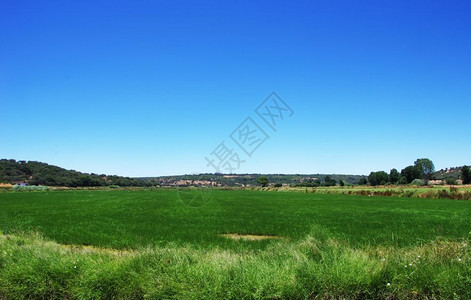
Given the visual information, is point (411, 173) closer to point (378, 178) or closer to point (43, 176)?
point (378, 178)

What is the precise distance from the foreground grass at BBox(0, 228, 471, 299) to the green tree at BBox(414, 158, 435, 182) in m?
178

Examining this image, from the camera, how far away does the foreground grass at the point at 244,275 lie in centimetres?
486

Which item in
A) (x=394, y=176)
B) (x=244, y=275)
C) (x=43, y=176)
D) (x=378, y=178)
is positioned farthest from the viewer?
(x=378, y=178)

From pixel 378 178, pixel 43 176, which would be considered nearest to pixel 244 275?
pixel 43 176

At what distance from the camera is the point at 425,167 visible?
162 metres

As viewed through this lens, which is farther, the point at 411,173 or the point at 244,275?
the point at 411,173

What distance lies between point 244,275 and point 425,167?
186269mm

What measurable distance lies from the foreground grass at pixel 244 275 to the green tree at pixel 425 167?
17839 cm

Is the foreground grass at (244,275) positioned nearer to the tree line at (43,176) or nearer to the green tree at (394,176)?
Answer: the tree line at (43,176)

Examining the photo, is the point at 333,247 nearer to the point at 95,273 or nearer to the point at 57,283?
the point at 95,273

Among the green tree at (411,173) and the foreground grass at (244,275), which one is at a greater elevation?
the green tree at (411,173)

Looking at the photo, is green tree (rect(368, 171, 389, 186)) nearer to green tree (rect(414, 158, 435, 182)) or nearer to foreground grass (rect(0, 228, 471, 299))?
green tree (rect(414, 158, 435, 182))

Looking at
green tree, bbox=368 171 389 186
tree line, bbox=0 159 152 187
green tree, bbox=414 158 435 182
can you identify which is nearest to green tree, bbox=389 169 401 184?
green tree, bbox=368 171 389 186

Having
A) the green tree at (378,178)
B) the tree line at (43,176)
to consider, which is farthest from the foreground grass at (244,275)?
the green tree at (378,178)
